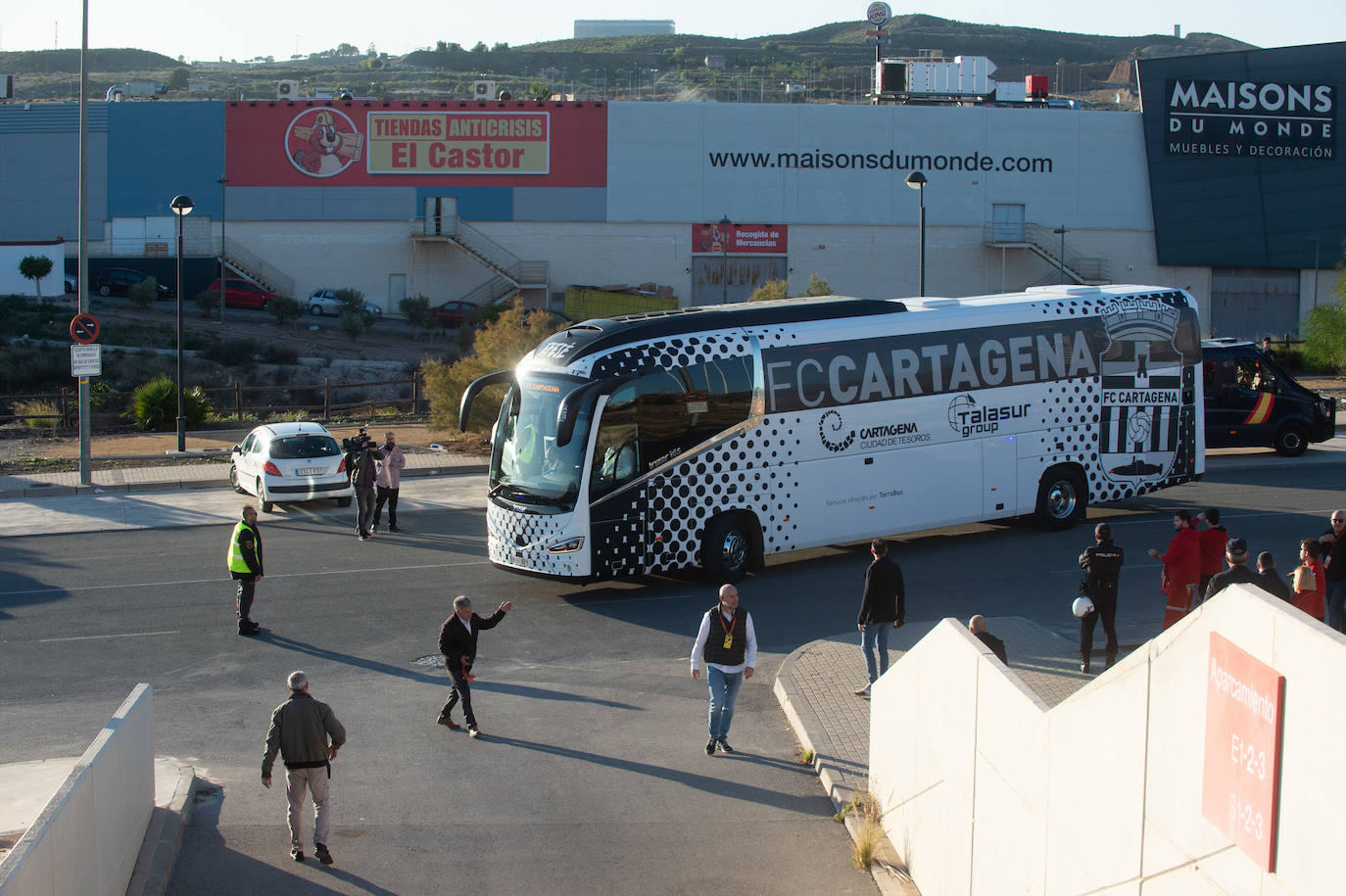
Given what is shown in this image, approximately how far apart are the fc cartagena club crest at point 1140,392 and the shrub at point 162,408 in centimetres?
2400

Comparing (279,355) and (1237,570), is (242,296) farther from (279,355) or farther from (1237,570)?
(1237,570)

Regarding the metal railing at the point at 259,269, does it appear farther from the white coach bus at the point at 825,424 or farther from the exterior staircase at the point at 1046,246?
the white coach bus at the point at 825,424

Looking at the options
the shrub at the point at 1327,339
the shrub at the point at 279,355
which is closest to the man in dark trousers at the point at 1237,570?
the shrub at the point at 1327,339

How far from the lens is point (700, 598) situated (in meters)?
16.4

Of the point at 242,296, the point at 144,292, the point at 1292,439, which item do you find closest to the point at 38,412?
Result: the point at 144,292

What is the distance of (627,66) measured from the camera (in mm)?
164250

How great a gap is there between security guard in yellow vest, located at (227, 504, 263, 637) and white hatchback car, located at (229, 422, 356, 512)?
309 inches

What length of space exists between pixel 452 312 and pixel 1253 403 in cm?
4516

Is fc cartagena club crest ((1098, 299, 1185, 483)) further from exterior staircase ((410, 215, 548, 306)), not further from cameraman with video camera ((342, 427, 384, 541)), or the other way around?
exterior staircase ((410, 215, 548, 306))

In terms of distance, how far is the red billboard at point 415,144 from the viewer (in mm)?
63594

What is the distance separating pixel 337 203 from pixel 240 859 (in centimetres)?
5973

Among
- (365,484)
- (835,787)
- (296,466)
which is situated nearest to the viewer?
(835,787)

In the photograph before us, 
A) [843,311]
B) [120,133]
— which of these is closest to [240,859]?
[843,311]

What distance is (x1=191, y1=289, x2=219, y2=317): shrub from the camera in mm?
61181
